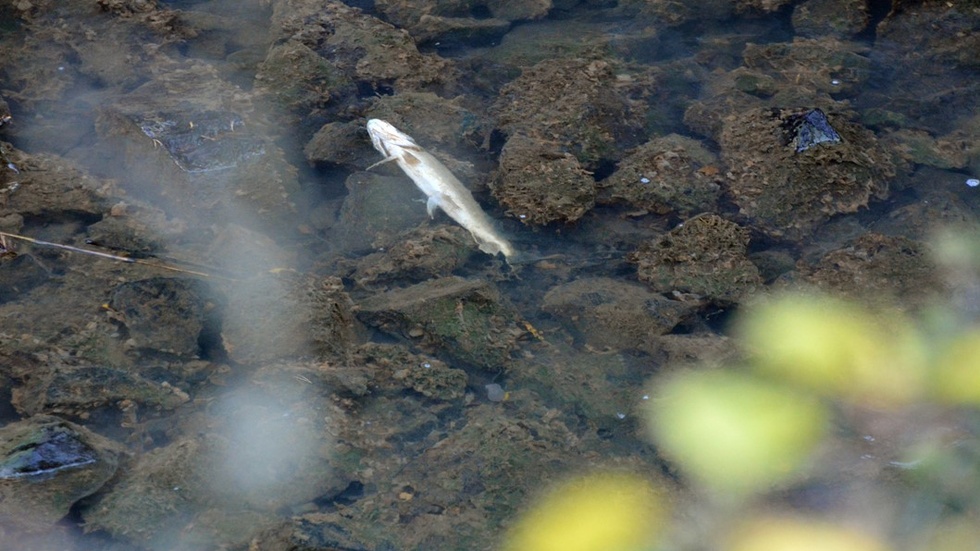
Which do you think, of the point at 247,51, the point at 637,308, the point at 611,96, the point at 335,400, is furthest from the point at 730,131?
the point at 247,51

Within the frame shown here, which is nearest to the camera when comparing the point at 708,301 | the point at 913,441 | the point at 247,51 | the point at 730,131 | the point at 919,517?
the point at 919,517

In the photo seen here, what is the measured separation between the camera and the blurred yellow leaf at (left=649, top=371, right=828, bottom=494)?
3156 mm

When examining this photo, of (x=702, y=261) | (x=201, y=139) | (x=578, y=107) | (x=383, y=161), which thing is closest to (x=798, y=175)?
(x=702, y=261)

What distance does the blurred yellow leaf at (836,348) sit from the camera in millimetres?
3428

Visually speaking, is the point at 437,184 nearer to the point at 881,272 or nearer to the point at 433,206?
the point at 433,206

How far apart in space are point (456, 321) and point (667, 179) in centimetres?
139

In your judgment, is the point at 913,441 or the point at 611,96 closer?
the point at 913,441

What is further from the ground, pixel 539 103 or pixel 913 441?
pixel 539 103

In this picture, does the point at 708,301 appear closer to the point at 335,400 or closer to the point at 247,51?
the point at 335,400

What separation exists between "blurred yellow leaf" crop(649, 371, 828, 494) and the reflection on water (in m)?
0.10

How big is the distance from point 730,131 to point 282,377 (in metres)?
2.63

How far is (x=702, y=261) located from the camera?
3.88 meters

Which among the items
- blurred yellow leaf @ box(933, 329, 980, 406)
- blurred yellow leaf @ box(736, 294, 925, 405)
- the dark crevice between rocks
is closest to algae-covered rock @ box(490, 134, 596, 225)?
blurred yellow leaf @ box(736, 294, 925, 405)

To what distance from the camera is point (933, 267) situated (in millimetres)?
3809
